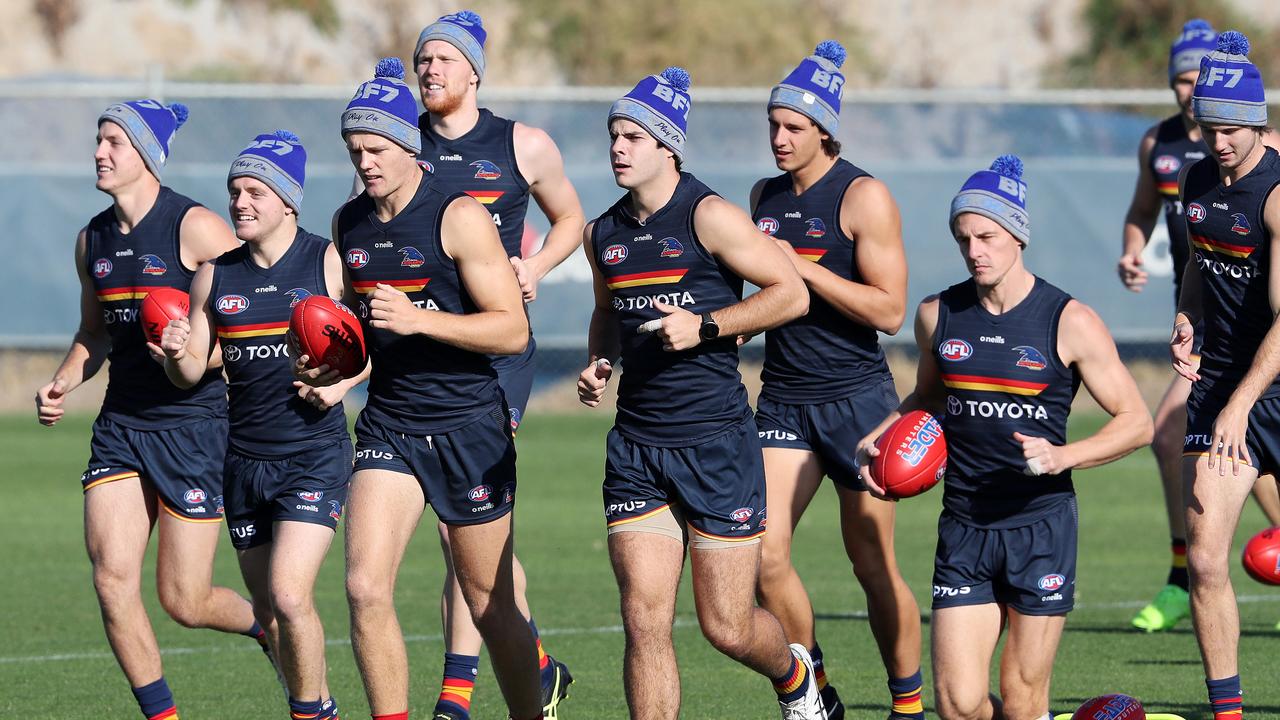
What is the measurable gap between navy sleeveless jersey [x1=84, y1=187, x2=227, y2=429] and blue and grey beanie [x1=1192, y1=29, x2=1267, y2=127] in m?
3.90

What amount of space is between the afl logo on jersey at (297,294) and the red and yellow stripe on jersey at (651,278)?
1.18 metres

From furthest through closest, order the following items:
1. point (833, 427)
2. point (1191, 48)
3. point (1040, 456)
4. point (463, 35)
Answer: point (1191, 48) → point (463, 35) → point (833, 427) → point (1040, 456)

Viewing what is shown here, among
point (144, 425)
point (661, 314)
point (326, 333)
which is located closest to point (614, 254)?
point (661, 314)

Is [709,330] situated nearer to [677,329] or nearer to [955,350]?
[677,329]

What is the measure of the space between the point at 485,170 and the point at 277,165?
113 centimetres

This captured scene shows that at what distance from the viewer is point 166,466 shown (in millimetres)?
7496

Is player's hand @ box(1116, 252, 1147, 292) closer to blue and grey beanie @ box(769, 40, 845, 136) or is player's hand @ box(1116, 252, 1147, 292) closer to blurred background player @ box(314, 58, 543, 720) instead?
blue and grey beanie @ box(769, 40, 845, 136)

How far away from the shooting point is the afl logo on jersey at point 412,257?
671cm

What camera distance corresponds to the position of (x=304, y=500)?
6.96m

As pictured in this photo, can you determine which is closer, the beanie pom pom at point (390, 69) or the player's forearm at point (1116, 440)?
the player's forearm at point (1116, 440)

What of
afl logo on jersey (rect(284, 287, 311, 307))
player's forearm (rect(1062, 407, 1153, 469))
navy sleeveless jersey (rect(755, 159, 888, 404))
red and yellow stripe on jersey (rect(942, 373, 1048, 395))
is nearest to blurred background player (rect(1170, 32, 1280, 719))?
player's forearm (rect(1062, 407, 1153, 469))

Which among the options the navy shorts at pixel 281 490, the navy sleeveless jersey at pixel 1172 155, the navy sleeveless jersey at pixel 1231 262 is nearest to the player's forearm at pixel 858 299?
the navy sleeveless jersey at pixel 1231 262

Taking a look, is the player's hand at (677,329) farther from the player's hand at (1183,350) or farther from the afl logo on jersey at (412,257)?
the player's hand at (1183,350)

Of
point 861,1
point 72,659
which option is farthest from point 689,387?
point 861,1
